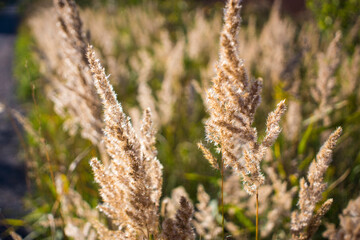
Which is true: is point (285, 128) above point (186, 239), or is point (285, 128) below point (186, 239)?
above

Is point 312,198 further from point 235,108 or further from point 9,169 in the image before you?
point 9,169

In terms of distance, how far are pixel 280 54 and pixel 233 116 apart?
1.84 metres

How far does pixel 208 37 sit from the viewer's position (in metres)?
3.85

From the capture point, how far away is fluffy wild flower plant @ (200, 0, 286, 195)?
78 cm

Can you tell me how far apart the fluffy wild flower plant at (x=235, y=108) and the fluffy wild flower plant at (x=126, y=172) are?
247 mm

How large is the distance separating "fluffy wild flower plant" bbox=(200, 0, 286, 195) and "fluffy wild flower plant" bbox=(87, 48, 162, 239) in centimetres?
25

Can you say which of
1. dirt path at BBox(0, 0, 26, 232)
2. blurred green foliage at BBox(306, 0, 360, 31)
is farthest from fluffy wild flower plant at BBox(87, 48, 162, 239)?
blurred green foliage at BBox(306, 0, 360, 31)

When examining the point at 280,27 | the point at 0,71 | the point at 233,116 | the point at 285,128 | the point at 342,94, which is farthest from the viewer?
the point at 0,71

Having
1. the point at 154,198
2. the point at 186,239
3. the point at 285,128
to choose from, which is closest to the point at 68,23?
the point at 154,198

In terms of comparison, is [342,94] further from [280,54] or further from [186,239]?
[186,239]

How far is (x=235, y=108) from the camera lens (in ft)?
2.72

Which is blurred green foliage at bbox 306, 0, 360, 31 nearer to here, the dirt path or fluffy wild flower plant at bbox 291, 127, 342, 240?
fluffy wild flower plant at bbox 291, 127, 342, 240

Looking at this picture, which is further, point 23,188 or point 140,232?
point 23,188

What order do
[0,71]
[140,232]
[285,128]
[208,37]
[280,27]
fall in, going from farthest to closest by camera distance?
[0,71], [208,37], [280,27], [285,128], [140,232]
